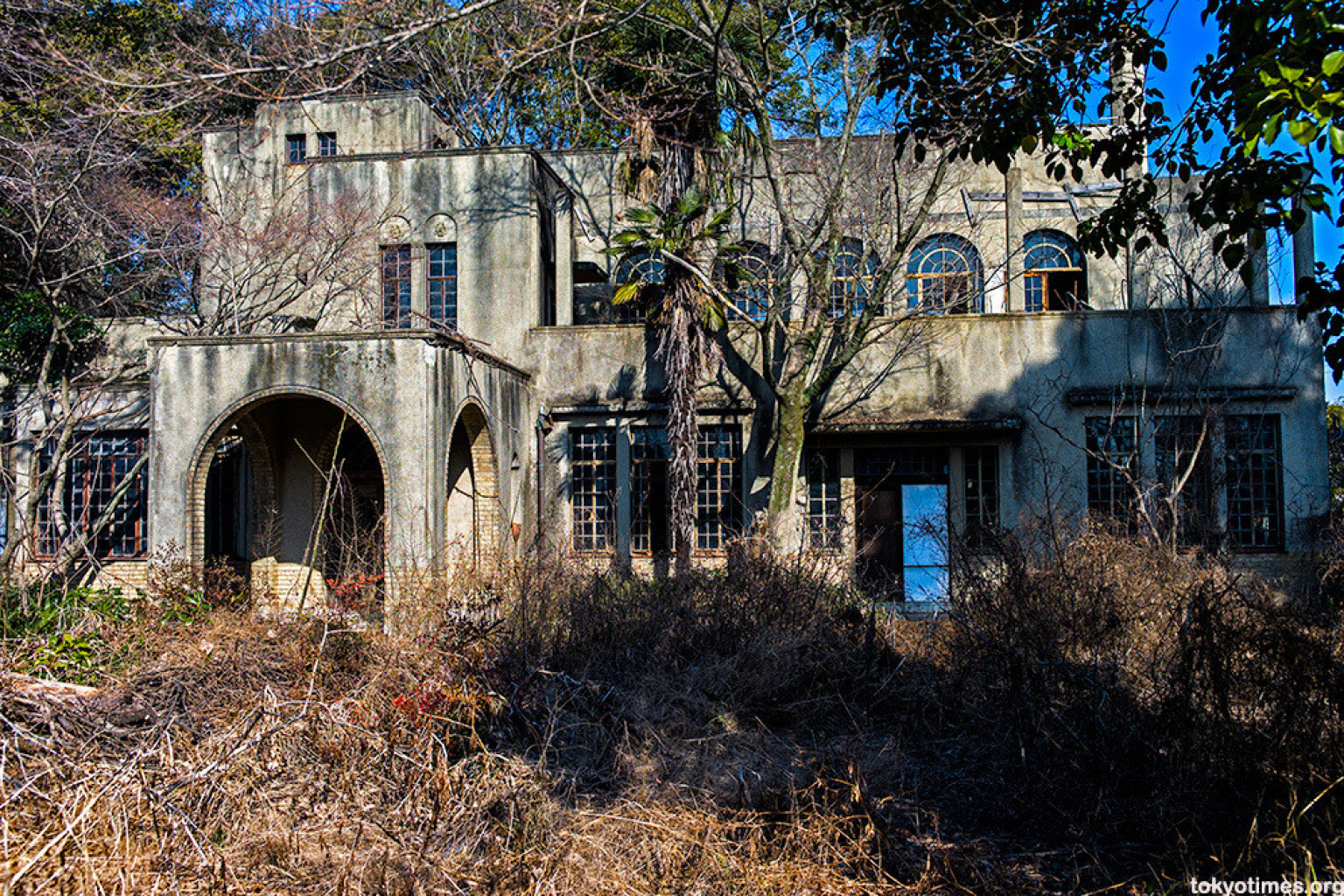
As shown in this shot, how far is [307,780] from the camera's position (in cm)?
568

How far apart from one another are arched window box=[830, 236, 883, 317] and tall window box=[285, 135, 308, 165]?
490 inches

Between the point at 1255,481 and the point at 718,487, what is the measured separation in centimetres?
857

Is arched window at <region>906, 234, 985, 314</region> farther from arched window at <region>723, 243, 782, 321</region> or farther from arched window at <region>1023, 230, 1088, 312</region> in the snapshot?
arched window at <region>723, 243, 782, 321</region>

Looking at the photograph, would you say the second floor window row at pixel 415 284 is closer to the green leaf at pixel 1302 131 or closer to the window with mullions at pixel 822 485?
the window with mullions at pixel 822 485

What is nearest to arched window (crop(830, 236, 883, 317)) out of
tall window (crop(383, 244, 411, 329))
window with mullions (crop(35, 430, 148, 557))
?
tall window (crop(383, 244, 411, 329))

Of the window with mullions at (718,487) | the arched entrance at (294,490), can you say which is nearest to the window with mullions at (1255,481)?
the window with mullions at (718,487)

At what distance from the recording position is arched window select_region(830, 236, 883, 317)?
16.1m

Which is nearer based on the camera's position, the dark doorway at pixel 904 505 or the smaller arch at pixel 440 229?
the dark doorway at pixel 904 505

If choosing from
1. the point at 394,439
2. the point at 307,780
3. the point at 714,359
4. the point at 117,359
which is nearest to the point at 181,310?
the point at 117,359

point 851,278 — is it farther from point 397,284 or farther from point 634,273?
point 397,284

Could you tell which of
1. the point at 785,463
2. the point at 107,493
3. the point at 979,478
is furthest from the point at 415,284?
the point at 979,478

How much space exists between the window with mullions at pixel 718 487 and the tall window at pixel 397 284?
5848 mm

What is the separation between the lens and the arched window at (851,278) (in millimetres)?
16125

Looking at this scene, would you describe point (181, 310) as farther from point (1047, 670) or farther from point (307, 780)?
point (1047, 670)
